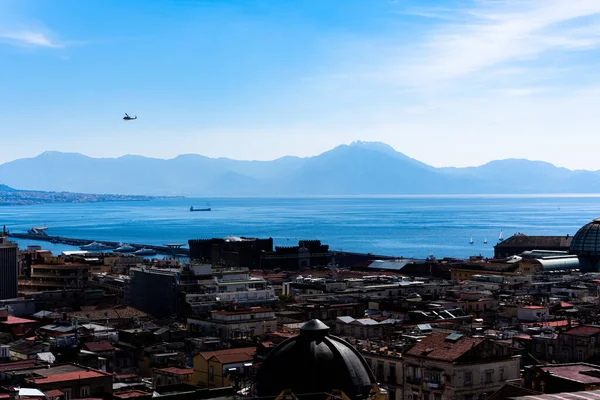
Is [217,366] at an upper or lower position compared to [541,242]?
lower

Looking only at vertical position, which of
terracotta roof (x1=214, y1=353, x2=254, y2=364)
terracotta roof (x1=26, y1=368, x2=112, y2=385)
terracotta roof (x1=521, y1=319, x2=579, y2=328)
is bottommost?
terracotta roof (x1=521, y1=319, x2=579, y2=328)

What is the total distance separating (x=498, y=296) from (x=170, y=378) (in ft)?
158

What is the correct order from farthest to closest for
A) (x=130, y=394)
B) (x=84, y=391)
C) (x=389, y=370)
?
1. (x=389, y=370)
2. (x=130, y=394)
3. (x=84, y=391)

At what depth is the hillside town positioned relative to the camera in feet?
94.8

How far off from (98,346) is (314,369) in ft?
110

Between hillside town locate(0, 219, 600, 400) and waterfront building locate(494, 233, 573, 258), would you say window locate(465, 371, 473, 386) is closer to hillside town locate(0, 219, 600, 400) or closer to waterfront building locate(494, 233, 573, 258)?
hillside town locate(0, 219, 600, 400)

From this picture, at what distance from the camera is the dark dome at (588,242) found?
137212mm

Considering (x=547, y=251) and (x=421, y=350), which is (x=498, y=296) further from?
(x=547, y=251)

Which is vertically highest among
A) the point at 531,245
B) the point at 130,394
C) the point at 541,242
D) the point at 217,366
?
the point at 541,242

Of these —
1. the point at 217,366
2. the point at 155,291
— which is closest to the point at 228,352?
the point at 217,366

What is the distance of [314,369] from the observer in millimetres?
25781

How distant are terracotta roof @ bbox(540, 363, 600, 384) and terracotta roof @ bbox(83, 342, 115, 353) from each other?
94.2ft

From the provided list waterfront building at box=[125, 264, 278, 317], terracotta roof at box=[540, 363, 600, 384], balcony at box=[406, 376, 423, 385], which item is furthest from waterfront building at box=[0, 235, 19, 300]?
terracotta roof at box=[540, 363, 600, 384]

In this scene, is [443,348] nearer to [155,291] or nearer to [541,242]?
[155,291]
